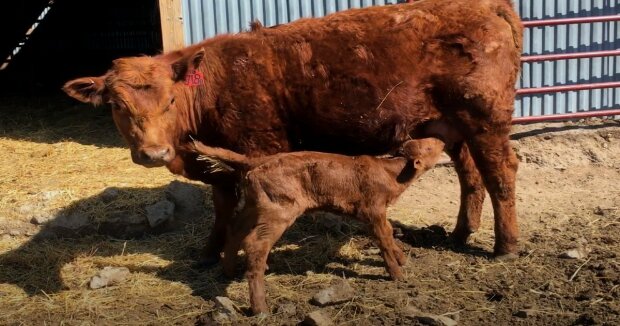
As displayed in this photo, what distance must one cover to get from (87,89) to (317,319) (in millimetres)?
2682

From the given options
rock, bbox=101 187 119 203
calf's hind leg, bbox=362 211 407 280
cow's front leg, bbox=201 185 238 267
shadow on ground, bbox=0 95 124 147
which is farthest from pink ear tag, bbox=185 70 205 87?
shadow on ground, bbox=0 95 124 147

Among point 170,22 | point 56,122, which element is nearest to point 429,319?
point 170,22

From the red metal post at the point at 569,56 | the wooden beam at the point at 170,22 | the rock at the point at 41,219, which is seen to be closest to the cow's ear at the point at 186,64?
the rock at the point at 41,219

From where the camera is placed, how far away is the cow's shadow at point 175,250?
20.2 ft

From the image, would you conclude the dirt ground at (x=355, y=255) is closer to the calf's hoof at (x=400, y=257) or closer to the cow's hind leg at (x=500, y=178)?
the calf's hoof at (x=400, y=257)

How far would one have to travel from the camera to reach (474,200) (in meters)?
6.92

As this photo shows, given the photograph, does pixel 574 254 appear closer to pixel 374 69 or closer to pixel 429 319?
pixel 429 319

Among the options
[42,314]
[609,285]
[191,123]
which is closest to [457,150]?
[609,285]

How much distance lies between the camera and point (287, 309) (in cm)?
521

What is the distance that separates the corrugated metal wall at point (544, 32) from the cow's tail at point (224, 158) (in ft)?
13.0

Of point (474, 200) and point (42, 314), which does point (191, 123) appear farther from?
point (474, 200)

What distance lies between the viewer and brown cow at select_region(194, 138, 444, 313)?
5.35 meters

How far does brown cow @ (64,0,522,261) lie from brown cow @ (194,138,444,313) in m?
0.38

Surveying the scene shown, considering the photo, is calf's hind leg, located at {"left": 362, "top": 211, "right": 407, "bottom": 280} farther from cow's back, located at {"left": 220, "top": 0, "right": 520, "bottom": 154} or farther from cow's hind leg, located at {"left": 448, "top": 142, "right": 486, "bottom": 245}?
cow's hind leg, located at {"left": 448, "top": 142, "right": 486, "bottom": 245}
